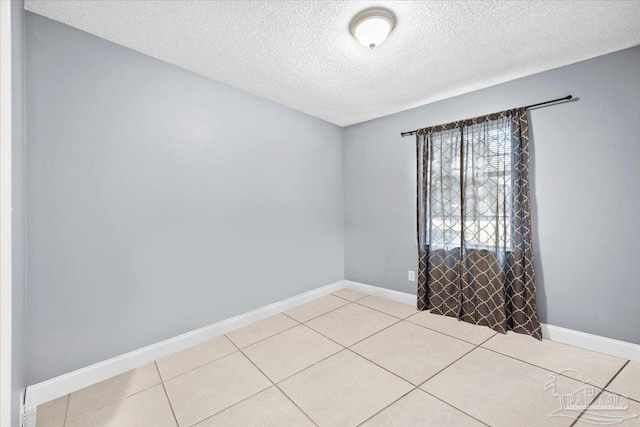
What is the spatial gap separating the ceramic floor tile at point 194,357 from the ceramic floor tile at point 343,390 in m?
0.71

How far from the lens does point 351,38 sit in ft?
6.24

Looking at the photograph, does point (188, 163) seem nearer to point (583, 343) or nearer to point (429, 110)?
point (429, 110)

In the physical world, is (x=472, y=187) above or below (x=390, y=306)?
above

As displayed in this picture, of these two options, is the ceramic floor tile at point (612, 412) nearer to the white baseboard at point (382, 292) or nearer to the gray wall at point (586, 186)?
the gray wall at point (586, 186)

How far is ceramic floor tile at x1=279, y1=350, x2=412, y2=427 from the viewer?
1568 millimetres

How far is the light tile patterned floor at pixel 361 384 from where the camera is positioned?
1537 millimetres

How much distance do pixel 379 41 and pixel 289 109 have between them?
1.60 meters

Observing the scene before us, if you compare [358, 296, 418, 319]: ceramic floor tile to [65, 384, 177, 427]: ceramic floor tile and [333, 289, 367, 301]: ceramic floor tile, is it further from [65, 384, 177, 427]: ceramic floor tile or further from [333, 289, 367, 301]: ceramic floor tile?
[65, 384, 177, 427]: ceramic floor tile

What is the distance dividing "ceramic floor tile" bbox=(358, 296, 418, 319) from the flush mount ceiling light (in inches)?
103

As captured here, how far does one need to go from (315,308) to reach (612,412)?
2393 mm

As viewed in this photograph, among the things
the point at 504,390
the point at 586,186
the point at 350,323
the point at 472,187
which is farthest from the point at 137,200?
the point at 586,186

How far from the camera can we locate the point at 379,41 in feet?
5.86

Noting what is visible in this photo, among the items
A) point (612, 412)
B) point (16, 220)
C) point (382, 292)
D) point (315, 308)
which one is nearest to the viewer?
point (16, 220)

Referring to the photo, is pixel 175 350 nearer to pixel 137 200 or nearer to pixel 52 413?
pixel 52 413
